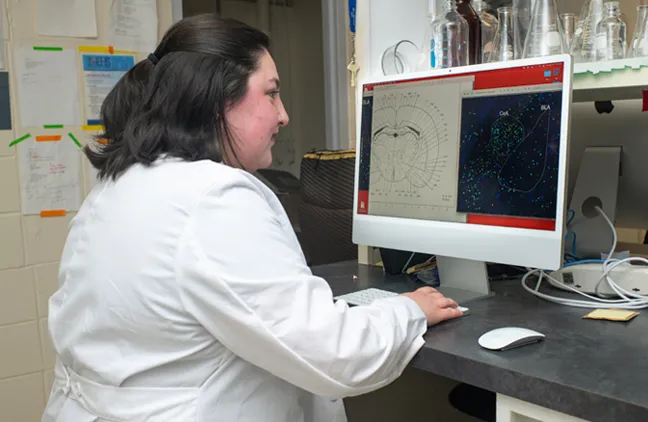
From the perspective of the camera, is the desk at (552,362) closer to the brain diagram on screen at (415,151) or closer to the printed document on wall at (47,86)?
the brain diagram on screen at (415,151)

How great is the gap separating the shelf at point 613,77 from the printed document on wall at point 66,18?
1757mm

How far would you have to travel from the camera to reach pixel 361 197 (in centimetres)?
148

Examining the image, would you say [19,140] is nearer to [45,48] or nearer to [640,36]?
[45,48]

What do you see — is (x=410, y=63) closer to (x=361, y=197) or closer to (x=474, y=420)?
(x=361, y=197)

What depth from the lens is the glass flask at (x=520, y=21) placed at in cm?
140

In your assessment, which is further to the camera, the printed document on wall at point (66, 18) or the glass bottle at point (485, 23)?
the printed document on wall at point (66, 18)

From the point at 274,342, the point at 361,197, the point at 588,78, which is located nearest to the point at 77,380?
the point at 274,342

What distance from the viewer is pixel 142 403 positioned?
3.03 ft

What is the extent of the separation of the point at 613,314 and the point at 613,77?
1.53ft

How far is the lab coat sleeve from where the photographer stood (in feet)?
2.78

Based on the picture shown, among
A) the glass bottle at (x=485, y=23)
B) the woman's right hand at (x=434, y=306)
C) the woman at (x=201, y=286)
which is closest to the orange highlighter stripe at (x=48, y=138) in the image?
the woman at (x=201, y=286)

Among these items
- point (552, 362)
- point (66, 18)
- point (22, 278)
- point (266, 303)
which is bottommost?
point (22, 278)

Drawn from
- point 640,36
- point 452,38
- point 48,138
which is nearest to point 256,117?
point 452,38

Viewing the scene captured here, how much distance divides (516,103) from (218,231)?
0.65 metres
